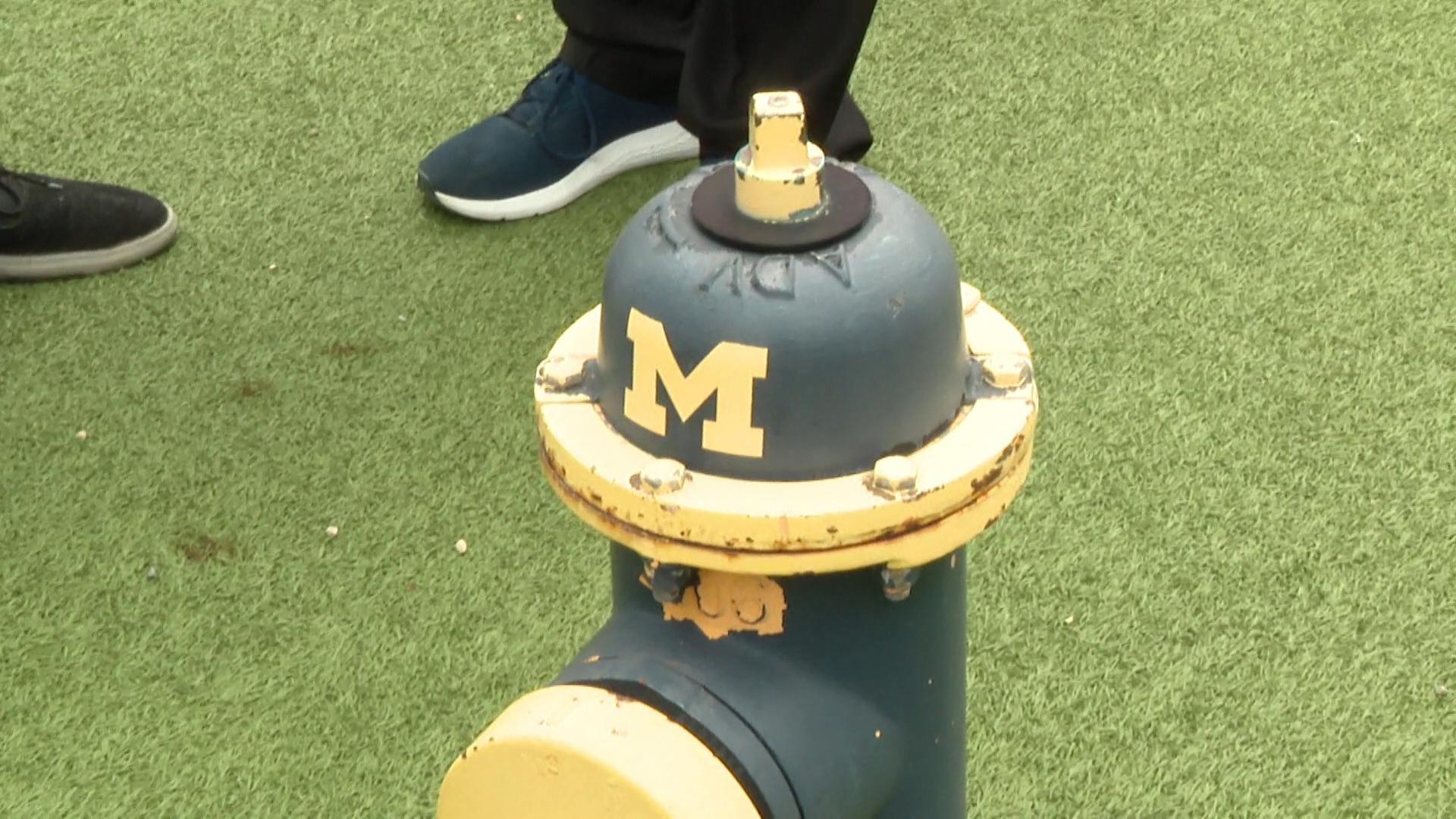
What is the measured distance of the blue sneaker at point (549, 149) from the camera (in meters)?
1.74

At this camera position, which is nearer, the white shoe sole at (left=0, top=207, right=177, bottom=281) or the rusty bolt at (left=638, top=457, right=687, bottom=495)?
the rusty bolt at (left=638, top=457, right=687, bottom=495)

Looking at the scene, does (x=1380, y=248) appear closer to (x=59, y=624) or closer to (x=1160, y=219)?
(x=1160, y=219)

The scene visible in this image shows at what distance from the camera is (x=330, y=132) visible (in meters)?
1.91

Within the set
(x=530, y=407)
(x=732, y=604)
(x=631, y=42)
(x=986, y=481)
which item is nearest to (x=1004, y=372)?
(x=986, y=481)

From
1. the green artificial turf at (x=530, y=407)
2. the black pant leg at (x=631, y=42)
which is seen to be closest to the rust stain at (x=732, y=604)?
the green artificial turf at (x=530, y=407)

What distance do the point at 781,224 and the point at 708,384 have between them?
74 mm

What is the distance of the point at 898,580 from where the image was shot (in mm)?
696

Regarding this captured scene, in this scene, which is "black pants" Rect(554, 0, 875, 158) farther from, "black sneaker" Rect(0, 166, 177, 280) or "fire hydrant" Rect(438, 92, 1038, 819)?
"fire hydrant" Rect(438, 92, 1038, 819)

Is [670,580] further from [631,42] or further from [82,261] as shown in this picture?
[82,261]

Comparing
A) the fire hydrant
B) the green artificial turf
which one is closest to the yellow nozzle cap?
the fire hydrant

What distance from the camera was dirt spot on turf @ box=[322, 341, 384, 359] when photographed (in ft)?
5.12

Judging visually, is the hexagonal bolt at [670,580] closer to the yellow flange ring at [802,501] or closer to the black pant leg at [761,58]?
the yellow flange ring at [802,501]

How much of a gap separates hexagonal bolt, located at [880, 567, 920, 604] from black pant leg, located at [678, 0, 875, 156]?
91cm

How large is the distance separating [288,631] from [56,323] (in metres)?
0.57
